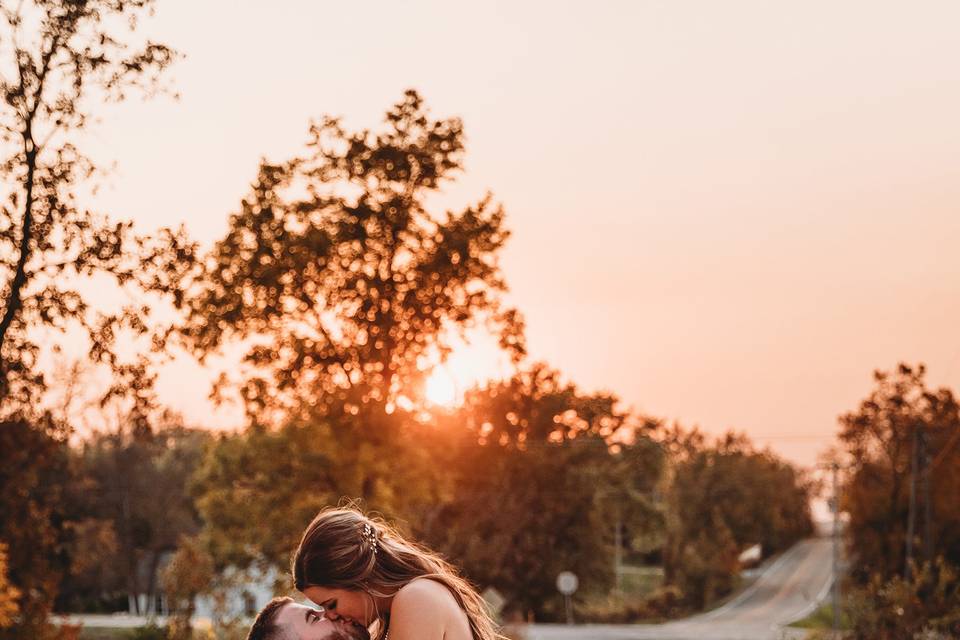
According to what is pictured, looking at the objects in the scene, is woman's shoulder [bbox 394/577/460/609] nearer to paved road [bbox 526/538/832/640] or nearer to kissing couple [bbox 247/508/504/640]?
kissing couple [bbox 247/508/504/640]

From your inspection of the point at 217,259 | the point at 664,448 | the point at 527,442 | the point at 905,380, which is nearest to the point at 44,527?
the point at 217,259

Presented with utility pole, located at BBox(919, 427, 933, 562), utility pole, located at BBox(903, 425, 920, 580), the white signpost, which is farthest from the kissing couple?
the white signpost

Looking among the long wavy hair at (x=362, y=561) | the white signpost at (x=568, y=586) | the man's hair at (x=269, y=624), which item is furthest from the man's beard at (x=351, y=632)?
the white signpost at (x=568, y=586)

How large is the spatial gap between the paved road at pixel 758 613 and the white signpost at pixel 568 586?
1.54 m

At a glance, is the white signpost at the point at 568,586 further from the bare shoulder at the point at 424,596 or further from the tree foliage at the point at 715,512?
the bare shoulder at the point at 424,596

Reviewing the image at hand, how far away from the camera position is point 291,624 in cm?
430

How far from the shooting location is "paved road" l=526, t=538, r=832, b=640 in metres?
65.7

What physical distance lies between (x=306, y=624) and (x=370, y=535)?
0.93 m

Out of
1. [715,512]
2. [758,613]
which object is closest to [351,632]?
[758,613]

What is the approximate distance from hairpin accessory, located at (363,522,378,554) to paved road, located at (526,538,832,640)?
1735 inches

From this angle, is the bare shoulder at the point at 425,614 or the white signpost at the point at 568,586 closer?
the bare shoulder at the point at 425,614

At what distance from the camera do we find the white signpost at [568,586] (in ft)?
220

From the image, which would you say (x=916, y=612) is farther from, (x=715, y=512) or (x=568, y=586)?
(x=715, y=512)

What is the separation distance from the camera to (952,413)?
2365 inches
